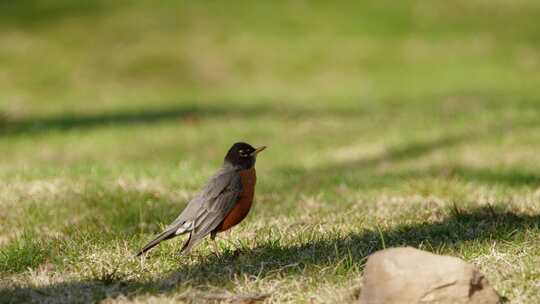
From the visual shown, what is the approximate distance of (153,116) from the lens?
742 inches

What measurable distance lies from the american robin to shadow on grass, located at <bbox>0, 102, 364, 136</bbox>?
1036 centimetres

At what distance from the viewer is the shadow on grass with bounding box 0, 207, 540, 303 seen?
5.65 meters

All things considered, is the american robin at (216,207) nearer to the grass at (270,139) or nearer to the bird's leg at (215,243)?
the bird's leg at (215,243)

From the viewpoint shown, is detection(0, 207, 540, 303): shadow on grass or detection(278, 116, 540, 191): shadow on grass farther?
detection(278, 116, 540, 191): shadow on grass

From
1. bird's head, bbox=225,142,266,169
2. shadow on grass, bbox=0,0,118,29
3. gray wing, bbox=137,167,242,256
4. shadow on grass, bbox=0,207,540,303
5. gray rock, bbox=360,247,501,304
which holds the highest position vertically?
shadow on grass, bbox=0,0,118,29

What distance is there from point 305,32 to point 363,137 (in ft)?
46.5

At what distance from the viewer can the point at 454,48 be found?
27766mm

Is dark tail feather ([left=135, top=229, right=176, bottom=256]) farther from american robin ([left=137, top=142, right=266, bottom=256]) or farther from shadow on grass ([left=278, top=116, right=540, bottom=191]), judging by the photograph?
shadow on grass ([left=278, top=116, right=540, bottom=191])

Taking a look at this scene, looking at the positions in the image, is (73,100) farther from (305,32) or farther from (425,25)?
(425,25)

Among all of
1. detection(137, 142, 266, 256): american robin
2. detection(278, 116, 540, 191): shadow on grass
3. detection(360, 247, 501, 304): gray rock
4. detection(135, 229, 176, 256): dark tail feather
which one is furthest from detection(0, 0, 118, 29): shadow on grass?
detection(360, 247, 501, 304): gray rock

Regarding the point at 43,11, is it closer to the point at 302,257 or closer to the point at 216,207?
the point at 216,207

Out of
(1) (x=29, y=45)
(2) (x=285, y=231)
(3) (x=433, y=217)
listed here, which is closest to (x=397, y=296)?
(2) (x=285, y=231)

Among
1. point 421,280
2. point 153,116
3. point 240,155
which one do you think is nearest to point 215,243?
point 240,155

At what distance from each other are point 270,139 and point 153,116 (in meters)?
3.80
